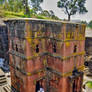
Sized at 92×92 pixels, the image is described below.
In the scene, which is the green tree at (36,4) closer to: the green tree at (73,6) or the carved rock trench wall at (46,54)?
the green tree at (73,6)

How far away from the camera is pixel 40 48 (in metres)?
11.0

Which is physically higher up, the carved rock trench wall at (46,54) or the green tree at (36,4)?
the green tree at (36,4)

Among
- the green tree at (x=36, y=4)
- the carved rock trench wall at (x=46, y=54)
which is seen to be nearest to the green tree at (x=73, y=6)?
the green tree at (x=36, y=4)

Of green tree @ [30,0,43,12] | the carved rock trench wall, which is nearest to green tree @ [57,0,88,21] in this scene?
green tree @ [30,0,43,12]

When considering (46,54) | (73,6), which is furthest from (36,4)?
(46,54)

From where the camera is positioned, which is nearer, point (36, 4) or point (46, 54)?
point (46, 54)

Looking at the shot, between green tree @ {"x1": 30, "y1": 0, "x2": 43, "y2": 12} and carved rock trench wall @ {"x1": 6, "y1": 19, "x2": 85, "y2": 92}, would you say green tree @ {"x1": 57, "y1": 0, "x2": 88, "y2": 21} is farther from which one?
carved rock trench wall @ {"x1": 6, "y1": 19, "x2": 85, "y2": 92}

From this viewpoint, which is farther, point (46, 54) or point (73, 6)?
point (73, 6)

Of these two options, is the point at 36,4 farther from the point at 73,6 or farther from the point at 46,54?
the point at 46,54

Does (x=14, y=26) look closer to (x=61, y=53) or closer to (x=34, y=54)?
(x=34, y=54)

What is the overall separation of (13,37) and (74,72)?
7485 mm

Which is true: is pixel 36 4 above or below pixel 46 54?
above

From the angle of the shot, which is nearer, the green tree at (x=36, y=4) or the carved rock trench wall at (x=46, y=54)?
the carved rock trench wall at (x=46, y=54)

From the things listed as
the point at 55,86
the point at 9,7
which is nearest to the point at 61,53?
the point at 55,86
